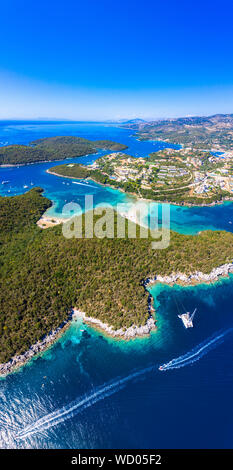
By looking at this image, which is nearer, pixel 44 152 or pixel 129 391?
pixel 129 391

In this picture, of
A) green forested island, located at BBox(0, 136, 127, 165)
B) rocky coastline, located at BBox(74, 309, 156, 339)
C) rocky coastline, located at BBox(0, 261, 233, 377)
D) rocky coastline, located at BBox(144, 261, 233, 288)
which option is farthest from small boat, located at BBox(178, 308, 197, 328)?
green forested island, located at BBox(0, 136, 127, 165)

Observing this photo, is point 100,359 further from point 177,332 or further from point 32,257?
point 32,257

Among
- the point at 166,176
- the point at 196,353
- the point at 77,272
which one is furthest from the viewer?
the point at 166,176

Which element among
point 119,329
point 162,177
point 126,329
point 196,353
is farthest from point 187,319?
point 162,177

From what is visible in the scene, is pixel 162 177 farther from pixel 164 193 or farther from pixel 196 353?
pixel 196 353

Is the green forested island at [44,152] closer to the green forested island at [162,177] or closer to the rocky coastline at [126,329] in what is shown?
the green forested island at [162,177]

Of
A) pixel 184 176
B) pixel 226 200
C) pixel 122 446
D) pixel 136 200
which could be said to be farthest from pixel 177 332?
pixel 184 176
